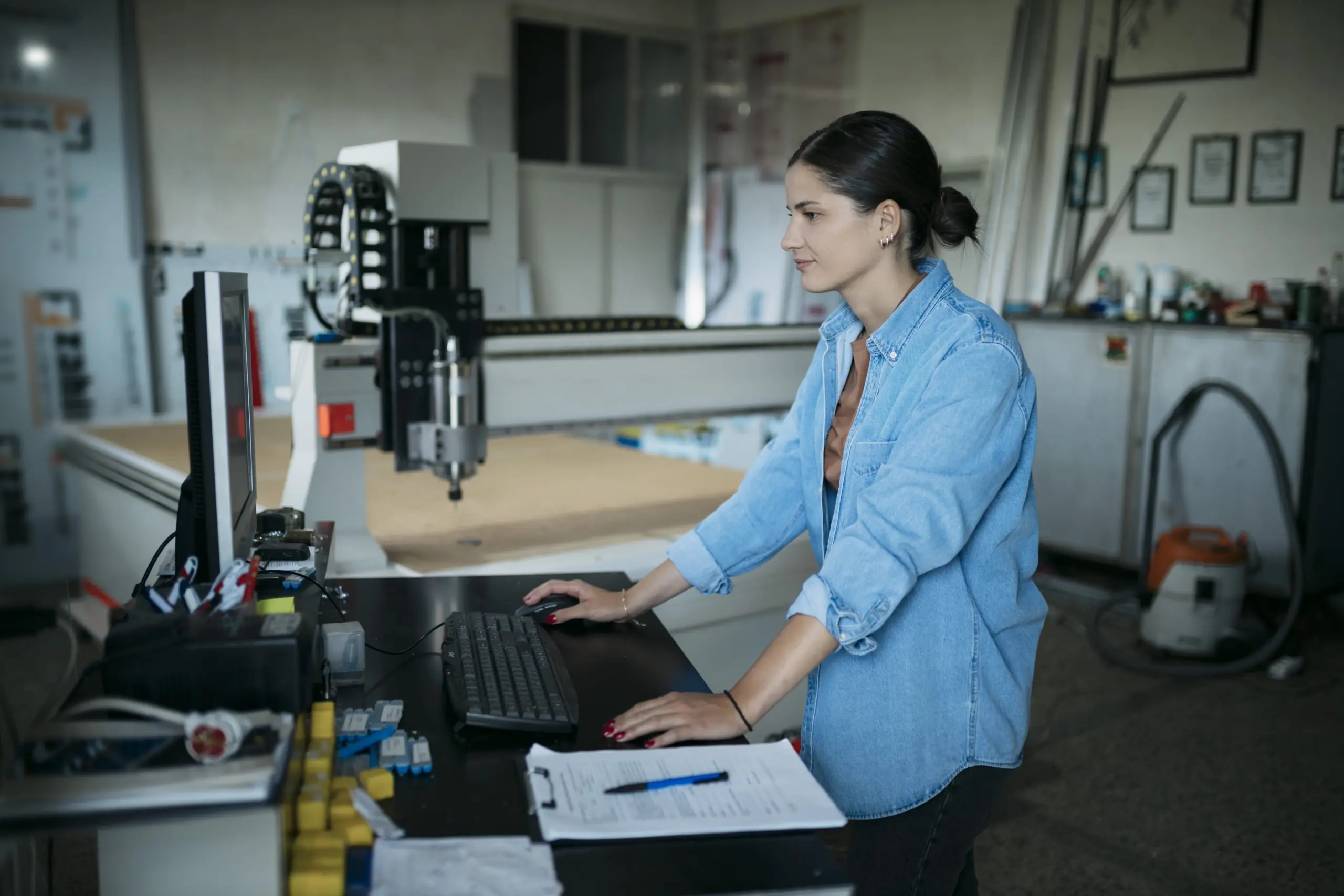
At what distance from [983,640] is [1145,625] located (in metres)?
2.75

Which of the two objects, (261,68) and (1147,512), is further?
(261,68)

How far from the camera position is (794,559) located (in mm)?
2555

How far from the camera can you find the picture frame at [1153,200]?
4551 millimetres

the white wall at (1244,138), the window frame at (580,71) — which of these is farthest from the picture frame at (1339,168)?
the window frame at (580,71)

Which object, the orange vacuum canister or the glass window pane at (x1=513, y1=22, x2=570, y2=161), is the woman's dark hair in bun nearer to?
the orange vacuum canister

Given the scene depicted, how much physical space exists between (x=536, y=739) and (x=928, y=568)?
46 cm

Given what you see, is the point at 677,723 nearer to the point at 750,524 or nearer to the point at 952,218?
the point at 750,524

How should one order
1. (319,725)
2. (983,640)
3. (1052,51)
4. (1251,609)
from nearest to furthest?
(319,725) → (983,640) → (1251,609) → (1052,51)

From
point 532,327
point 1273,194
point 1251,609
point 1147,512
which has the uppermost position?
point 1273,194

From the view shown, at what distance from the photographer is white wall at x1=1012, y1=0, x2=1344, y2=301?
4.14m

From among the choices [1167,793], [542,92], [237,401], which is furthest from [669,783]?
[542,92]

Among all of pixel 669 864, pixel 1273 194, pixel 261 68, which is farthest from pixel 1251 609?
pixel 261 68

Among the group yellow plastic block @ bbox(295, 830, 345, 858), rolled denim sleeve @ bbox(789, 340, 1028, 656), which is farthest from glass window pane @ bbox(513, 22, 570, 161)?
yellow plastic block @ bbox(295, 830, 345, 858)

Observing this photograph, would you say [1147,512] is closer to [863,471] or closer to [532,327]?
[532,327]
